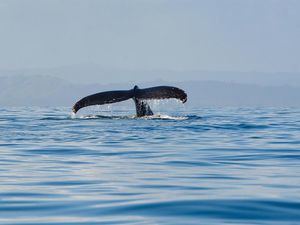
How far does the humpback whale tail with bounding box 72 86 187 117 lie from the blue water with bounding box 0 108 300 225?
118 cm

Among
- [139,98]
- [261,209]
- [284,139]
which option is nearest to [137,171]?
[261,209]

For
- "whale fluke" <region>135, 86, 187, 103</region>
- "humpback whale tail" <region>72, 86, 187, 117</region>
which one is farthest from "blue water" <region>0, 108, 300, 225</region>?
"humpback whale tail" <region>72, 86, 187, 117</region>

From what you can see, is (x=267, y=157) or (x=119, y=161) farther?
(x=267, y=157)

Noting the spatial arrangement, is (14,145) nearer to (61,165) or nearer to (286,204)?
(61,165)

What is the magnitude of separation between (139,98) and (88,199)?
559 inches

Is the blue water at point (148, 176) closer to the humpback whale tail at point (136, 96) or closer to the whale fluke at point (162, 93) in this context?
the whale fluke at point (162, 93)

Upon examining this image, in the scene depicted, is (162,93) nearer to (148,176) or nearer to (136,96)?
(136,96)

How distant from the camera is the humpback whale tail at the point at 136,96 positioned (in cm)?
2181

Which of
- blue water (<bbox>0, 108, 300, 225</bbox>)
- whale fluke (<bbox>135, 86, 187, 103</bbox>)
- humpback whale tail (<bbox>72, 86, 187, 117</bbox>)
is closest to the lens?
blue water (<bbox>0, 108, 300, 225</bbox>)

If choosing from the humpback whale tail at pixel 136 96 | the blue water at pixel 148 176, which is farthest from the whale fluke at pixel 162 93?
the blue water at pixel 148 176

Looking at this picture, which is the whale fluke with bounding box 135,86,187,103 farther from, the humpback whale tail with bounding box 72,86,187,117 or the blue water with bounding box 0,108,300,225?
the blue water with bounding box 0,108,300,225

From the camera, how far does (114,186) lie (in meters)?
10.5

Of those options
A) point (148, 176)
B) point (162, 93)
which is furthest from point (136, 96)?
point (148, 176)

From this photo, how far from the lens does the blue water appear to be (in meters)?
8.52
